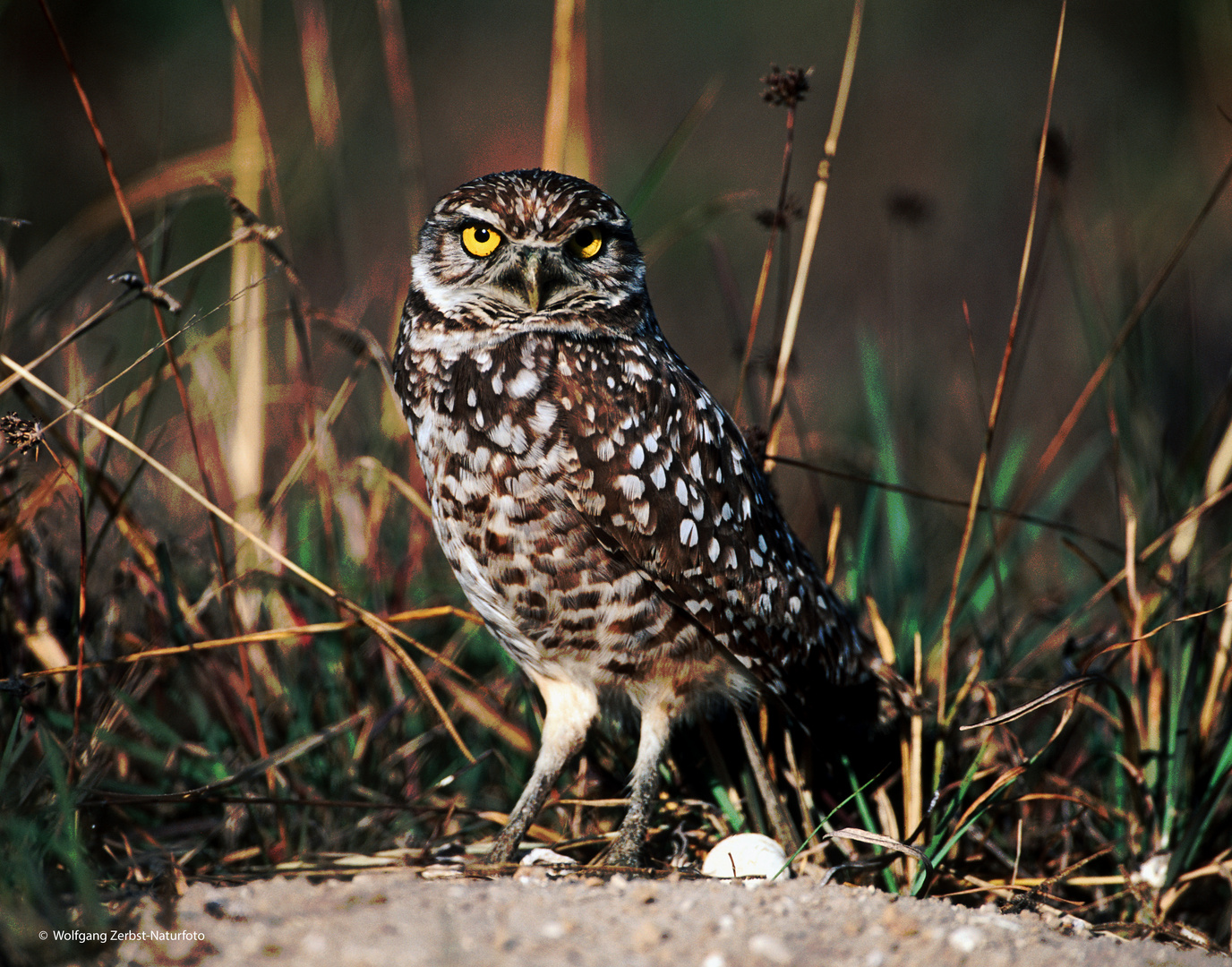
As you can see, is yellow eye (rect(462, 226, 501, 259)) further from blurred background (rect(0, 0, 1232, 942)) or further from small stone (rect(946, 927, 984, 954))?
small stone (rect(946, 927, 984, 954))

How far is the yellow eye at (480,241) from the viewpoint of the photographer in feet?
8.05

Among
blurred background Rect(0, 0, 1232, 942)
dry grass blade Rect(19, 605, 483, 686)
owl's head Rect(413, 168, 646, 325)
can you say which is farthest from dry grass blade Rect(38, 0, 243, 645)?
owl's head Rect(413, 168, 646, 325)

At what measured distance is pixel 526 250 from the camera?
94.4 inches

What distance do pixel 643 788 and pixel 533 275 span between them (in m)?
1.37

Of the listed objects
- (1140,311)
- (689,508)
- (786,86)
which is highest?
(786,86)

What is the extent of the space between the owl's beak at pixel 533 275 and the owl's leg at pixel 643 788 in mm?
1139

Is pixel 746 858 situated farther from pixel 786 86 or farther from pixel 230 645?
pixel 786 86

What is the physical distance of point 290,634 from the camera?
7.72ft

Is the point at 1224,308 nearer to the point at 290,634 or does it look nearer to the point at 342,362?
the point at 342,362

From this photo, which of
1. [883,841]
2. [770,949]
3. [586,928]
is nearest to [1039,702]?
[883,841]

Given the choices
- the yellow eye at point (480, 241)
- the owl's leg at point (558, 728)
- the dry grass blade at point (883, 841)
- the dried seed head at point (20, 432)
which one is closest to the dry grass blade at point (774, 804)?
the dry grass blade at point (883, 841)

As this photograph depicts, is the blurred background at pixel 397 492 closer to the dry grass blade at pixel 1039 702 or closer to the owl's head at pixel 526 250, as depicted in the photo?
the dry grass blade at pixel 1039 702

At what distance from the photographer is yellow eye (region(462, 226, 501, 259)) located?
2453mm

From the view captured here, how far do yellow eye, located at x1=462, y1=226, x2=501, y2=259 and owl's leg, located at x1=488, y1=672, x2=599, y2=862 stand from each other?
116cm
